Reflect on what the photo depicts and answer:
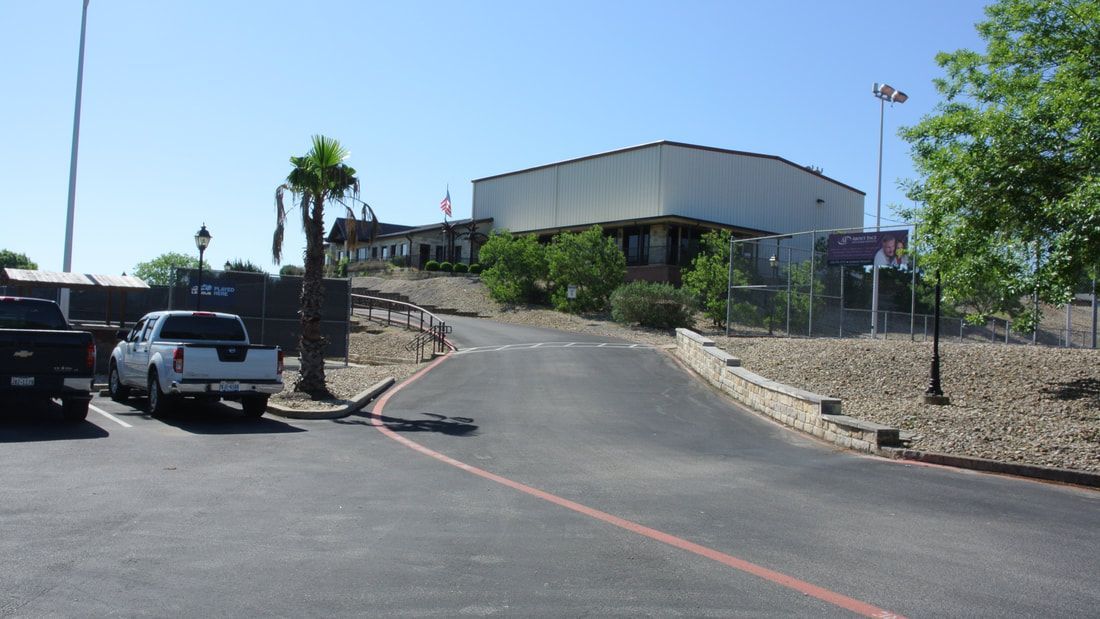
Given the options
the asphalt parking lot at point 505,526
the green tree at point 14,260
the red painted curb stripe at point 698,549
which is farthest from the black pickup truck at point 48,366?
the green tree at point 14,260

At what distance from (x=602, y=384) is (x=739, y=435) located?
19.4 ft

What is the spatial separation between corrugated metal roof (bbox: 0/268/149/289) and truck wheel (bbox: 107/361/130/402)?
5.02 meters

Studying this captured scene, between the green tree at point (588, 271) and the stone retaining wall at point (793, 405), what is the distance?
19.5 meters

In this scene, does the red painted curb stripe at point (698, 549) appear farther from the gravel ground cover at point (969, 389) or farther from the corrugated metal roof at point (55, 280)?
the corrugated metal roof at point (55, 280)

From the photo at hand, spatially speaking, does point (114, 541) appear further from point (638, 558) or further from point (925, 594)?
point (925, 594)

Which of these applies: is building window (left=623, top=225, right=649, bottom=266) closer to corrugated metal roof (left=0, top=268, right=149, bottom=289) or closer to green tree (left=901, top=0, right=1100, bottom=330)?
corrugated metal roof (left=0, top=268, right=149, bottom=289)


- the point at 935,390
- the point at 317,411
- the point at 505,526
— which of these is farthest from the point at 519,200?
the point at 505,526

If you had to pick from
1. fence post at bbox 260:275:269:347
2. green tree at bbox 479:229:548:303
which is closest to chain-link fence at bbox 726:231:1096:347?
fence post at bbox 260:275:269:347

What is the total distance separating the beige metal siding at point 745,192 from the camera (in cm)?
4734

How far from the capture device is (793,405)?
14297mm

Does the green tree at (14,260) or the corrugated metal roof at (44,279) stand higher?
the green tree at (14,260)

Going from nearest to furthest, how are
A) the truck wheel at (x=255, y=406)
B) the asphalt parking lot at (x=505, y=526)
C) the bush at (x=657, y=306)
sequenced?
the asphalt parking lot at (x=505, y=526)
the truck wheel at (x=255, y=406)
the bush at (x=657, y=306)

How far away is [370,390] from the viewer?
16938 millimetres

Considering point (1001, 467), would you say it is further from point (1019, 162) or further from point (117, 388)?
point (117, 388)
